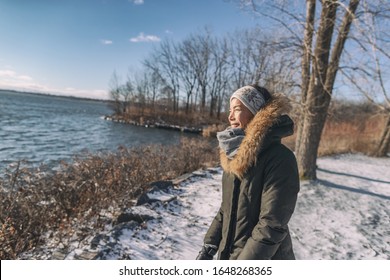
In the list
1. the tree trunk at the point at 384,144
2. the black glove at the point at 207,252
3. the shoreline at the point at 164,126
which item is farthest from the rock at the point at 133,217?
the shoreline at the point at 164,126

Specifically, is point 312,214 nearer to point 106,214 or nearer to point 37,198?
point 106,214

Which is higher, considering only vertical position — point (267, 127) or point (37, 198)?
point (267, 127)

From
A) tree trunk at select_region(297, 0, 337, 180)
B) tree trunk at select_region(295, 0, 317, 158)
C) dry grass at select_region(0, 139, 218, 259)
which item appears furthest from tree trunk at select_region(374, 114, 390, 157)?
dry grass at select_region(0, 139, 218, 259)

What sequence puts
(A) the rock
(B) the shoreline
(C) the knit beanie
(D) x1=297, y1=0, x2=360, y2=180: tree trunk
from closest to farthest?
(C) the knit beanie → (A) the rock → (D) x1=297, y1=0, x2=360, y2=180: tree trunk → (B) the shoreline

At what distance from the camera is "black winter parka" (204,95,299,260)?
5.29 ft

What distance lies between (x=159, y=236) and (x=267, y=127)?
2.82m

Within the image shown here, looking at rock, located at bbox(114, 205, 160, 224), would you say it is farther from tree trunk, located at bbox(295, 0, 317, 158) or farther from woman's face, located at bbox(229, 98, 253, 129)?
tree trunk, located at bbox(295, 0, 317, 158)

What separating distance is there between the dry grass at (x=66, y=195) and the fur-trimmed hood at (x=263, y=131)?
123 inches

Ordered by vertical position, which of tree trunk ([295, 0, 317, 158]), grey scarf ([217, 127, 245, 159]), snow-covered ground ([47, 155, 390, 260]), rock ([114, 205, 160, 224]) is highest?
tree trunk ([295, 0, 317, 158])

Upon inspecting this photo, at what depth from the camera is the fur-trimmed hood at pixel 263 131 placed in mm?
1719

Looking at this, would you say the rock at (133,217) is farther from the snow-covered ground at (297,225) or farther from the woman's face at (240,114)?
the woman's face at (240,114)
